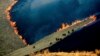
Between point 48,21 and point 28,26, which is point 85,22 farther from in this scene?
point 28,26

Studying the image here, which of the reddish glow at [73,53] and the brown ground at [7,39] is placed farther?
the brown ground at [7,39]

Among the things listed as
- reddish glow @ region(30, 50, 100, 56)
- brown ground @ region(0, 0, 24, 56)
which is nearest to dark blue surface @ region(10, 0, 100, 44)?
brown ground @ region(0, 0, 24, 56)

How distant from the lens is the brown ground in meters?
17.0

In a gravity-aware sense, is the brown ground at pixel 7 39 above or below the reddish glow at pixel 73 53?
above

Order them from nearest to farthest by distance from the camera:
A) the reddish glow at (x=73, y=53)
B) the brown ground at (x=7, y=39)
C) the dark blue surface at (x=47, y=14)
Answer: the reddish glow at (x=73, y=53) < the brown ground at (x=7, y=39) < the dark blue surface at (x=47, y=14)

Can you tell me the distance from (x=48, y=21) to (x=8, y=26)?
3.38m

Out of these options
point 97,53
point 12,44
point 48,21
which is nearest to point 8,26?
point 12,44

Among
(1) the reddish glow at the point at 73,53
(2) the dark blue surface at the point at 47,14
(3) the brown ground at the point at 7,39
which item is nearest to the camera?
(1) the reddish glow at the point at 73,53

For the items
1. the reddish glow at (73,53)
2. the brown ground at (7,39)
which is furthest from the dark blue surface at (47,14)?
the reddish glow at (73,53)

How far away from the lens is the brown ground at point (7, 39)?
1701cm

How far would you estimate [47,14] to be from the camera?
18.0m

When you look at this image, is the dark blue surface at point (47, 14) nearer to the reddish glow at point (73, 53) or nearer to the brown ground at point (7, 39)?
the brown ground at point (7, 39)

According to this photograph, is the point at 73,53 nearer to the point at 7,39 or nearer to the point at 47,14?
the point at 47,14

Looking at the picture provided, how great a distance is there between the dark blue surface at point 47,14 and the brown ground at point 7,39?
0.67m
